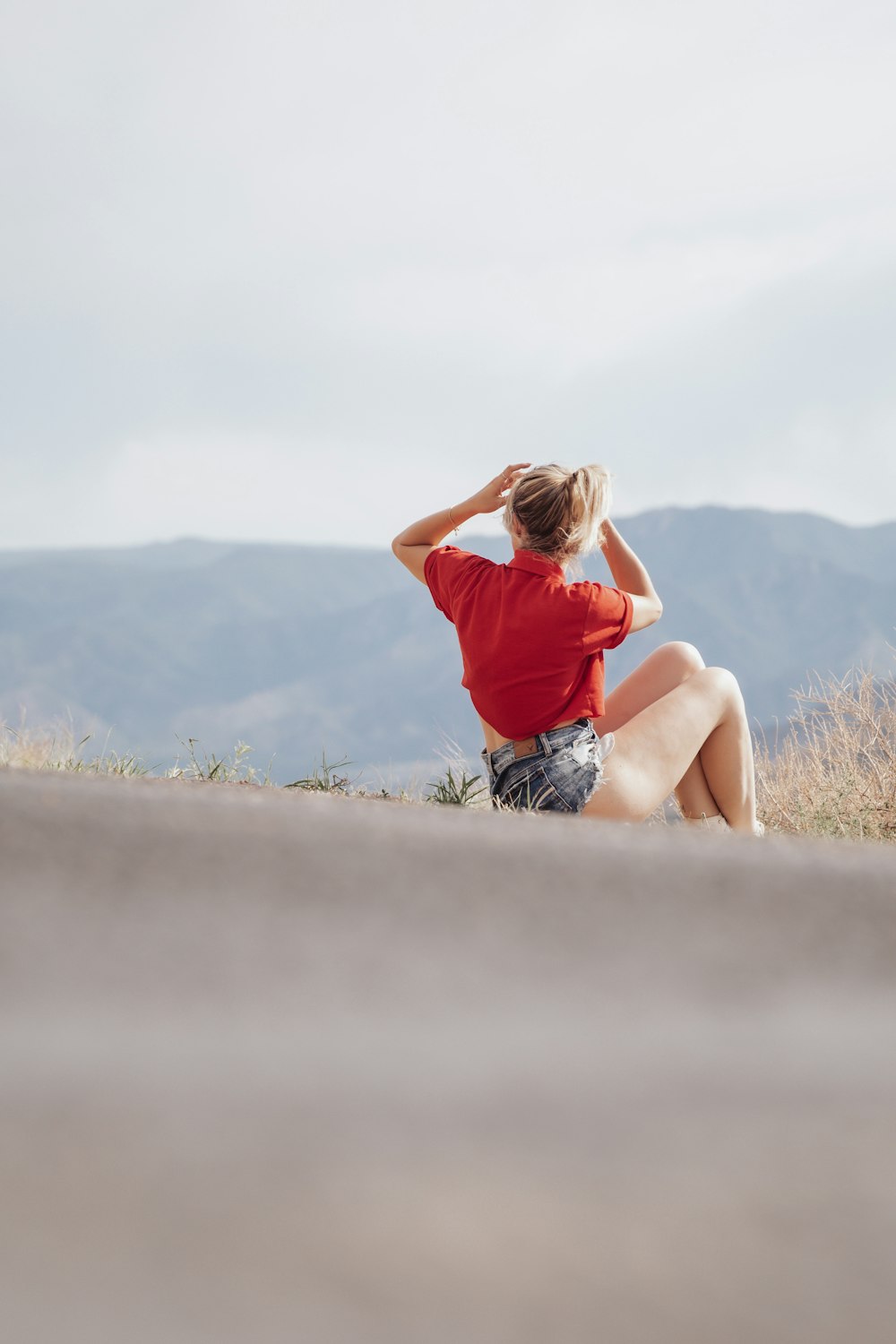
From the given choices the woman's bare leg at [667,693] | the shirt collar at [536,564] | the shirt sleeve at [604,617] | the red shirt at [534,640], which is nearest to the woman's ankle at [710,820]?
the woman's bare leg at [667,693]

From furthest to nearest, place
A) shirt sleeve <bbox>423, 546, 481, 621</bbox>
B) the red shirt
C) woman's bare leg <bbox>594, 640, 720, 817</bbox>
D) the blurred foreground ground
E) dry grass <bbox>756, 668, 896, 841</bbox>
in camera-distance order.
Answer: dry grass <bbox>756, 668, 896, 841</bbox> → woman's bare leg <bbox>594, 640, 720, 817</bbox> → shirt sleeve <bbox>423, 546, 481, 621</bbox> → the red shirt → the blurred foreground ground

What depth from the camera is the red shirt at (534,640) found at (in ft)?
10.5

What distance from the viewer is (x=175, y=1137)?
0.81 m

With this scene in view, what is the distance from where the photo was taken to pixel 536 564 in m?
3.29

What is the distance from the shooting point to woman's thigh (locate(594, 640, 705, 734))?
12.5 ft

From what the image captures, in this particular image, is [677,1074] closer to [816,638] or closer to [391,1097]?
[391,1097]

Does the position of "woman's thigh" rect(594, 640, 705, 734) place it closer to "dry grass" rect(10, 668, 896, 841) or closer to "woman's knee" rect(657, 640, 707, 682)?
"woman's knee" rect(657, 640, 707, 682)

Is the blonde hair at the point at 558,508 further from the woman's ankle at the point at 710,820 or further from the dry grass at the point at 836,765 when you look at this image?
the dry grass at the point at 836,765

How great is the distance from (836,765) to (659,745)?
2121 mm

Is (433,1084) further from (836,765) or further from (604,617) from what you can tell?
(836,765)

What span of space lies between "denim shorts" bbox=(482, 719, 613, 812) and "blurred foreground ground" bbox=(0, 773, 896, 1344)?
1877mm

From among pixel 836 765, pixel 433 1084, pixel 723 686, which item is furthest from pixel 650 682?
pixel 433 1084

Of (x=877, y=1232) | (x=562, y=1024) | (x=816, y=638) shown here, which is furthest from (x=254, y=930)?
(x=816, y=638)

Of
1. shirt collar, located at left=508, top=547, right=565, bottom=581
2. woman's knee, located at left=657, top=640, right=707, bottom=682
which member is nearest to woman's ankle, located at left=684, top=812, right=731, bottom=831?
woman's knee, located at left=657, top=640, right=707, bottom=682
